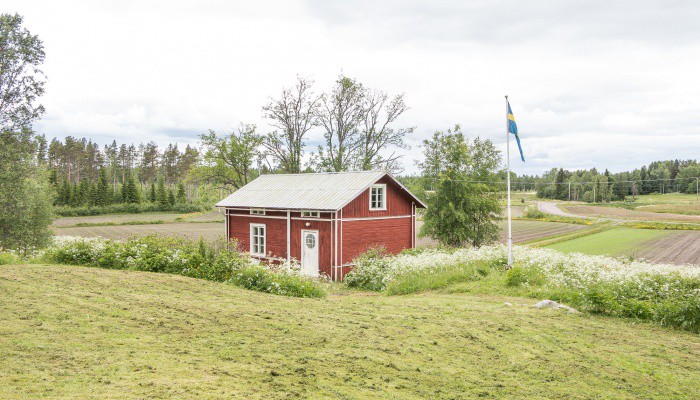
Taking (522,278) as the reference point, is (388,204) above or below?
above

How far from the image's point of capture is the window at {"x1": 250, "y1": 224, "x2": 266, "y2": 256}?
2508 cm

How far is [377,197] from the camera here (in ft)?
80.1

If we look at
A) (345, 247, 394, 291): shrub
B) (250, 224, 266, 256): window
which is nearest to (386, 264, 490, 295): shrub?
(345, 247, 394, 291): shrub

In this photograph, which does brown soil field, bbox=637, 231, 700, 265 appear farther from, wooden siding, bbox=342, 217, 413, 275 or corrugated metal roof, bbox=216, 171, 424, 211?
corrugated metal roof, bbox=216, 171, 424, 211

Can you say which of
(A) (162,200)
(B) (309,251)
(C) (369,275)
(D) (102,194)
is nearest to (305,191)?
(B) (309,251)

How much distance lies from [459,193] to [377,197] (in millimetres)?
7180

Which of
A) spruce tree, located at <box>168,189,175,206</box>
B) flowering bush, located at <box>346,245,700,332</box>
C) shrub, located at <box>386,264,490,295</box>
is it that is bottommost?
shrub, located at <box>386,264,490,295</box>

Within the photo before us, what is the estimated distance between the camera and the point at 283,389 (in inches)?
192

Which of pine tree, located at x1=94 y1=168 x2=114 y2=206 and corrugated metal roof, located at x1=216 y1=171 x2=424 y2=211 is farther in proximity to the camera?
pine tree, located at x1=94 y1=168 x2=114 y2=206

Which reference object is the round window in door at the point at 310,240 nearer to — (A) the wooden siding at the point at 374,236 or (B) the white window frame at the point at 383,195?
(A) the wooden siding at the point at 374,236

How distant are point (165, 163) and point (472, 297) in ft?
333

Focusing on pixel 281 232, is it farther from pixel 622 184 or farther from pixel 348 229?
pixel 622 184

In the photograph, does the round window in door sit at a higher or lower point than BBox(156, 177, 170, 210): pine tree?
lower

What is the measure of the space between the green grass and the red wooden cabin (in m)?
16.9
